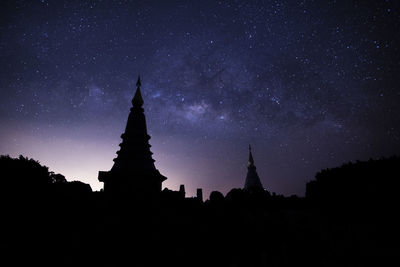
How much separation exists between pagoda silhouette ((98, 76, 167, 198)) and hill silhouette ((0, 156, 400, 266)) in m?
11.5

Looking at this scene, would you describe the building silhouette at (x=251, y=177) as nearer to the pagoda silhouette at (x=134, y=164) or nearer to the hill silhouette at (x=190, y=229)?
the pagoda silhouette at (x=134, y=164)

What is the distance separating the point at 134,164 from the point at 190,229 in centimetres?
1662

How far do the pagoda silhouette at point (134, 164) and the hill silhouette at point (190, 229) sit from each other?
11.5 metres

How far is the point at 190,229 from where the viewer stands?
730cm

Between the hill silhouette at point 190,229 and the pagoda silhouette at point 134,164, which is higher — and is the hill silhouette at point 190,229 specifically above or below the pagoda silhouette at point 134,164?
below

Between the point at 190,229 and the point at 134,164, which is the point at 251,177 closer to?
the point at 134,164

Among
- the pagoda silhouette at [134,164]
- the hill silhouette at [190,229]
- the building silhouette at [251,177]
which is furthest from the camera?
the building silhouette at [251,177]

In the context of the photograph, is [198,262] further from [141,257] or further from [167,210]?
[167,210]

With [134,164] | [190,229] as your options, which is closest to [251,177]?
[134,164]

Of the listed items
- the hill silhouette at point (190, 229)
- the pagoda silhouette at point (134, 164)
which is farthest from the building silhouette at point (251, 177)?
the hill silhouette at point (190, 229)

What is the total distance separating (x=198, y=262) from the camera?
6398 mm

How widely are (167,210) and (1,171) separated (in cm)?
833

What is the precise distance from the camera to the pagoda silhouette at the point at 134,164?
71.7 feet

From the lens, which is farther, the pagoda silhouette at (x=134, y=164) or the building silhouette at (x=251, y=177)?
the building silhouette at (x=251, y=177)
